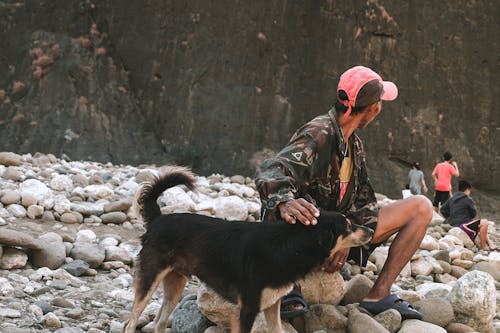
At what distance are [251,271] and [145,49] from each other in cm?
1526

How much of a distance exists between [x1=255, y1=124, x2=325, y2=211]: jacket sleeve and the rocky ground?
1.65 ft

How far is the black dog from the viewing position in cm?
338

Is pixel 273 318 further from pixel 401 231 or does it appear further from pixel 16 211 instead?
pixel 16 211

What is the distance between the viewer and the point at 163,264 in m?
3.80

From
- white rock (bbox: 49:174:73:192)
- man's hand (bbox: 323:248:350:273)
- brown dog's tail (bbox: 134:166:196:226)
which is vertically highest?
brown dog's tail (bbox: 134:166:196:226)

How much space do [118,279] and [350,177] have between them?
2281 mm

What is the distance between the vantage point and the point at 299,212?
3.37m

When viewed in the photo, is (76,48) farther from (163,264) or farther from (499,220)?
(163,264)

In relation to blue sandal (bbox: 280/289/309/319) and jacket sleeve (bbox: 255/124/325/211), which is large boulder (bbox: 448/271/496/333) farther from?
jacket sleeve (bbox: 255/124/325/211)

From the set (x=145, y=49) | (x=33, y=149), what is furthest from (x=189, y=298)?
(x=145, y=49)

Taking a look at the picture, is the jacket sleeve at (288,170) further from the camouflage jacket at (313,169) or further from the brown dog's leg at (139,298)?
the brown dog's leg at (139,298)

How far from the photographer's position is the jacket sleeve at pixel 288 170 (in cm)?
359

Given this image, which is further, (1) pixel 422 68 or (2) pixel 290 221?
(1) pixel 422 68

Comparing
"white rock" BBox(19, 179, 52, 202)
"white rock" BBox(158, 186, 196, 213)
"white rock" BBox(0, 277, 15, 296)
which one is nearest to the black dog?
"white rock" BBox(0, 277, 15, 296)
